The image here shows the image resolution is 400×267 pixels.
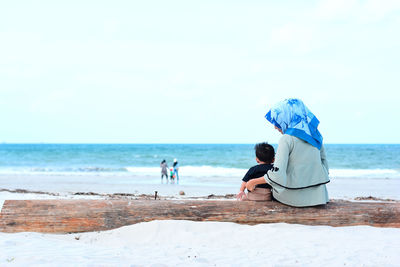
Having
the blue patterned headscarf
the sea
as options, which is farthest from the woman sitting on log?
the sea

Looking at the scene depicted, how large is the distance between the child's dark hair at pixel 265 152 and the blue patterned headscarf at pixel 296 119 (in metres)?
0.34

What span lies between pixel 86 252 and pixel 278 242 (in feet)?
6.46

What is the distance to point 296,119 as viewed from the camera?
466 centimetres

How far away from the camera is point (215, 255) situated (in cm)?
396

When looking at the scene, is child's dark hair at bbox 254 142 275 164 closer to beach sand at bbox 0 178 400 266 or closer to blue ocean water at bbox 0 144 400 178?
beach sand at bbox 0 178 400 266

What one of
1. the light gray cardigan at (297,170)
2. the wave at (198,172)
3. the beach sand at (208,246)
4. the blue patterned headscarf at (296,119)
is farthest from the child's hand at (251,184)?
the wave at (198,172)

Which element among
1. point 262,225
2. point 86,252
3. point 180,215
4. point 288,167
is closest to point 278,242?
point 262,225

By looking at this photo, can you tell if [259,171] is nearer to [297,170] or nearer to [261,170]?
[261,170]

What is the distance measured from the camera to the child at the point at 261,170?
4.88 metres

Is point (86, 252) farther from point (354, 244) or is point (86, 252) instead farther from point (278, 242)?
point (354, 244)

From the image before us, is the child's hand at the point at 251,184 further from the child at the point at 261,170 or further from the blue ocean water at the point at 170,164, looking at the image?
the blue ocean water at the point at 170,164

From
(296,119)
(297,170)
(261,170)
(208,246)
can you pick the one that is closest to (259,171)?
(261,170)

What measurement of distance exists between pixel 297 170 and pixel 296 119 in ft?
1.91

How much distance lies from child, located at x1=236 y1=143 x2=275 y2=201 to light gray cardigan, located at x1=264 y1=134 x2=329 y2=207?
0.22 meters
